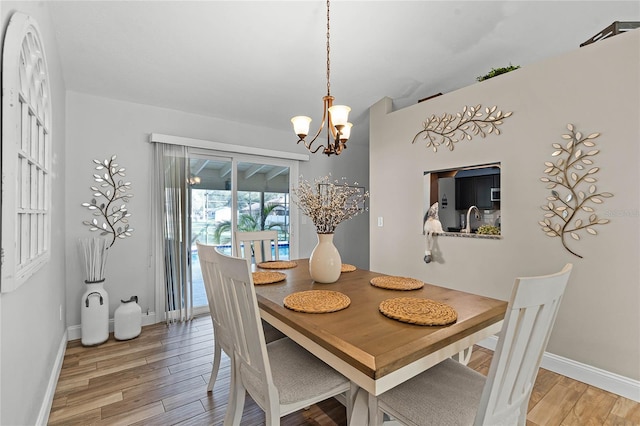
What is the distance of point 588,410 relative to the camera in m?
1.81

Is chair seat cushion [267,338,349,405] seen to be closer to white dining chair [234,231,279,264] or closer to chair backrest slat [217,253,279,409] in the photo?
chair backrest slat [217,253,279,409]

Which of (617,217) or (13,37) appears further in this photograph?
(617,217)

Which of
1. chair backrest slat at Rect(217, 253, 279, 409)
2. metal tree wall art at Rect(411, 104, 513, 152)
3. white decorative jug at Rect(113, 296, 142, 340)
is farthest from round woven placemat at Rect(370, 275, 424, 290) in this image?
white decorative jug at Rect(113, 296, 142, 340)

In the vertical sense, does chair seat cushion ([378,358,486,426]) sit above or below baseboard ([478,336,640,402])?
above

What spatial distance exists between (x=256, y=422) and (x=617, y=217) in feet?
8.65

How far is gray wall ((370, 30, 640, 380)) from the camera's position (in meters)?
1.96

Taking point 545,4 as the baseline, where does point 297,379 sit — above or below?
below

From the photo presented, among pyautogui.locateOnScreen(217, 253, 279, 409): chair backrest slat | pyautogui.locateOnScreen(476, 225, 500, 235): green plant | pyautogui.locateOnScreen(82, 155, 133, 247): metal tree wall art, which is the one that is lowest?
pyautogui.locateOnScreen(217, 253, 279, 409): chair backrest slat

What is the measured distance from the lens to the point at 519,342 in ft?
2.91

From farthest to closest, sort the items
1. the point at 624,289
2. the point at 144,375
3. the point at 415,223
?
the point at 415,223
the point at 144,375
the point at 624,289

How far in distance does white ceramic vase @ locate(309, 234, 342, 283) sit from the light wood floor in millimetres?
807

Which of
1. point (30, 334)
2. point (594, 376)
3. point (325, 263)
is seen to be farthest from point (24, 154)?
point (594, 376)

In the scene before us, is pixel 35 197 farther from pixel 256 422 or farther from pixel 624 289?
pixel 624 289

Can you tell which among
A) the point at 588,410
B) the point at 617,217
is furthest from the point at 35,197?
the point at 617,217
